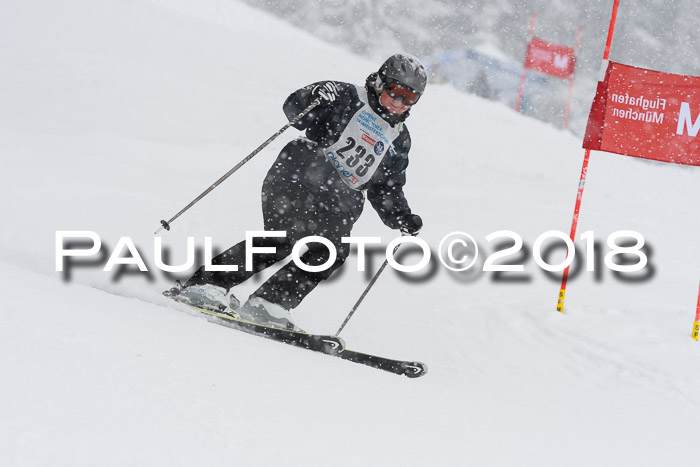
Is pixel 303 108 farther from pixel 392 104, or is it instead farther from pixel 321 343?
pixel 321 343

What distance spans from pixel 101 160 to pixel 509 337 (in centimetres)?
494

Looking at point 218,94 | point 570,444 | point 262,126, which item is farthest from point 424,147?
point 570,444

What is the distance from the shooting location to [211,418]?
5.80ft

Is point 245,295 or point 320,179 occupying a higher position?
point 320,179

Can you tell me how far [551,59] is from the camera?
2103cm

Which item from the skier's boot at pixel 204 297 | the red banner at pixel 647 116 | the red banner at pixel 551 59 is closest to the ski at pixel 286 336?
the skier's boot at pixel 204 297

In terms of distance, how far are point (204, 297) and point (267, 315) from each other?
0.36 m

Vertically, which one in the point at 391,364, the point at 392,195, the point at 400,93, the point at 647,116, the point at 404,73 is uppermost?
the point at 647,116

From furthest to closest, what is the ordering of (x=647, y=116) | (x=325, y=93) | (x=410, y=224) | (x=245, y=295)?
1. (x=647, y=116)
2. (x=245, y=295)
3. (x=410, y=224)
4. (x=325, y=93)

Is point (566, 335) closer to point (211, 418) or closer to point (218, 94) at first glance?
point (211, 418)

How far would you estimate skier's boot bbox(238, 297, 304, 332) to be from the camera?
3.55 metres

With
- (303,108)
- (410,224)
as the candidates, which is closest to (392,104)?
(303,108)

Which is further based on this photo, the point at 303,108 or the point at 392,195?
the point at 392,195

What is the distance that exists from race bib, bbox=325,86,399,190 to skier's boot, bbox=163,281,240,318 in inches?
37.1
